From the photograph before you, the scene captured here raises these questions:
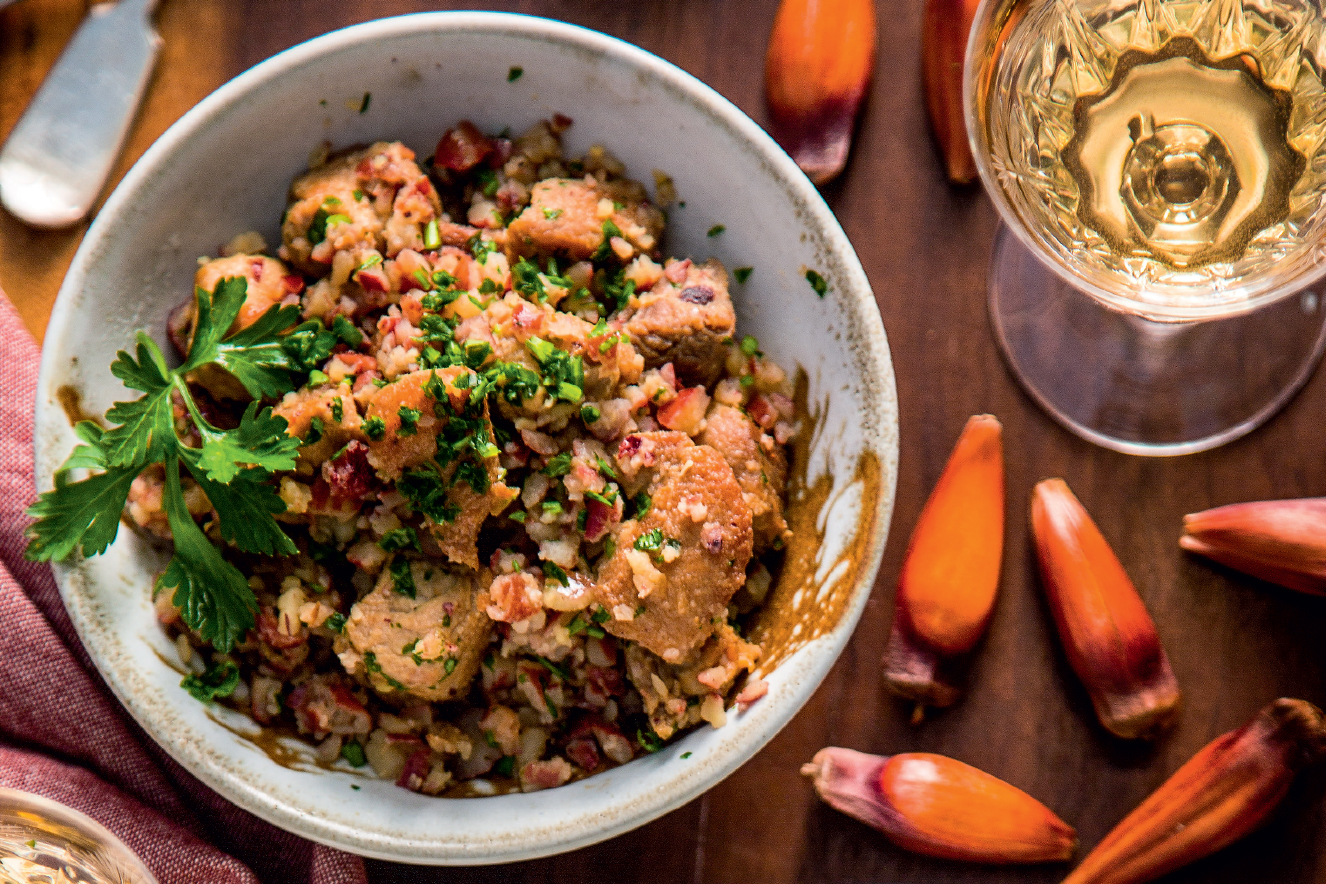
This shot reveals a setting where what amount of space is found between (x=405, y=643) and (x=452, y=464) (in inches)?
12.7

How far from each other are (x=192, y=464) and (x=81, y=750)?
0.97 metres

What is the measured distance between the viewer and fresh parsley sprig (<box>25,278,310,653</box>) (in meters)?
1.86

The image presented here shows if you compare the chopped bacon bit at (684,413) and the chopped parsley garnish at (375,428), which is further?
the chopped bacon bit at (684,413)

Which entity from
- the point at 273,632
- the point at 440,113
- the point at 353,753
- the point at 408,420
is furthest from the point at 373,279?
the point at 353,753

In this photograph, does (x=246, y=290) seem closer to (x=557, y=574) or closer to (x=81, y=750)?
(x=557, y=574)

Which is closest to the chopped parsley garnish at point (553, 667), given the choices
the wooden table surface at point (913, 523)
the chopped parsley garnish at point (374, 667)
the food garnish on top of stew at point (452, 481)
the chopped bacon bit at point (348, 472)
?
the food garnish on top of stew at point (452, 481)

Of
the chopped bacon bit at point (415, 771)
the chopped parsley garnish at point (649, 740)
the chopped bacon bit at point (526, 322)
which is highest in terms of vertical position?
Answer: the chopped bacon bit at point (526, 322)

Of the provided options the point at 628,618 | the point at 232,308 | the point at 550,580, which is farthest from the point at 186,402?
the point at 628,618

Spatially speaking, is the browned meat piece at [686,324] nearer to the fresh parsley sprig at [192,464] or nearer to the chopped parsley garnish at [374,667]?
the fresh parsley sprig at [192,464]

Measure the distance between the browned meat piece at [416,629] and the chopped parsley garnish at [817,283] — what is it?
32.7 inches

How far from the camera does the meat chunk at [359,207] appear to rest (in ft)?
6.53

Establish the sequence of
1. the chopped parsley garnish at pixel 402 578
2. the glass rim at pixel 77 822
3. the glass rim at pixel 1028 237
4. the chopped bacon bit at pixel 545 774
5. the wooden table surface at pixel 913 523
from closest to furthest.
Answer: the chopped parsley garnish at pixel 402 578 < the chopped bacon bit at pixel 545 774 < the glass rim at pixel 1028 237 < the glass rim at pixel 77 822 < the wooden table surface at pixel 913 523

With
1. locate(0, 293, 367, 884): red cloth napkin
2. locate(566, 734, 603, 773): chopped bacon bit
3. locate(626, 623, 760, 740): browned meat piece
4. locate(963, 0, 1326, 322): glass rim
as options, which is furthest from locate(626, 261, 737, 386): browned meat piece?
locate(0, 293, 367, 884): red cloth napkin

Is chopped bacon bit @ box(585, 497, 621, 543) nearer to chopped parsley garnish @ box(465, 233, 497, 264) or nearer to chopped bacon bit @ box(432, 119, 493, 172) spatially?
chopped parsley garnish @ box(465, 233, 497, 264)
